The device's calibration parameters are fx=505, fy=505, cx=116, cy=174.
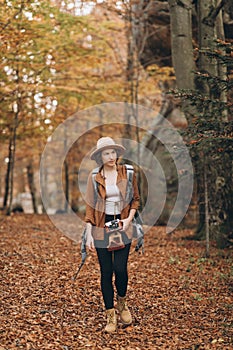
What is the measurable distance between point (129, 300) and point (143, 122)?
16203 mm

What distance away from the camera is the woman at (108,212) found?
18.7 feet

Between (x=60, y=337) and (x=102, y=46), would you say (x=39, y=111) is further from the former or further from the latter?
(x=60, y=337)

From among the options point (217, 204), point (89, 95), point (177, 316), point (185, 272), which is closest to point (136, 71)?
point (89, 95)

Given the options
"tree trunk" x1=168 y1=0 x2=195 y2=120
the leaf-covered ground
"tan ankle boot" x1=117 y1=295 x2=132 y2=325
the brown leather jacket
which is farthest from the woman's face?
"tree trunk" x1=168 y1=0 x2=195 y2=120

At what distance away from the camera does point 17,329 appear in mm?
5742

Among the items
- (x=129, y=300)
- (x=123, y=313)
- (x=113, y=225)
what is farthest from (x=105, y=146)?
(x=129, y=300)

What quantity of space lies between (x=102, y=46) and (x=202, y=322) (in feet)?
39.6

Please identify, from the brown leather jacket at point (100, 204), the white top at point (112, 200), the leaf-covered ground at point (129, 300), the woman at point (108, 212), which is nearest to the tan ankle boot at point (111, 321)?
the woman at point (108, 212)

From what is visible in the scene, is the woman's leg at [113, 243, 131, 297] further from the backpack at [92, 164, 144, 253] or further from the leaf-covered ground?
the leaf-covered ground

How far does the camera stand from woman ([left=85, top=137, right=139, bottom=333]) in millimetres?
5715

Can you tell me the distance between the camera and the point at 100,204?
5.71 m

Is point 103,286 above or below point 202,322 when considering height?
above

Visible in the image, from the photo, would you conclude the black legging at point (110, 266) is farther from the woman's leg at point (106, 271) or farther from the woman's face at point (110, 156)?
the woman's face at point (110, 156)

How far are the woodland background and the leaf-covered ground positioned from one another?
25mm
